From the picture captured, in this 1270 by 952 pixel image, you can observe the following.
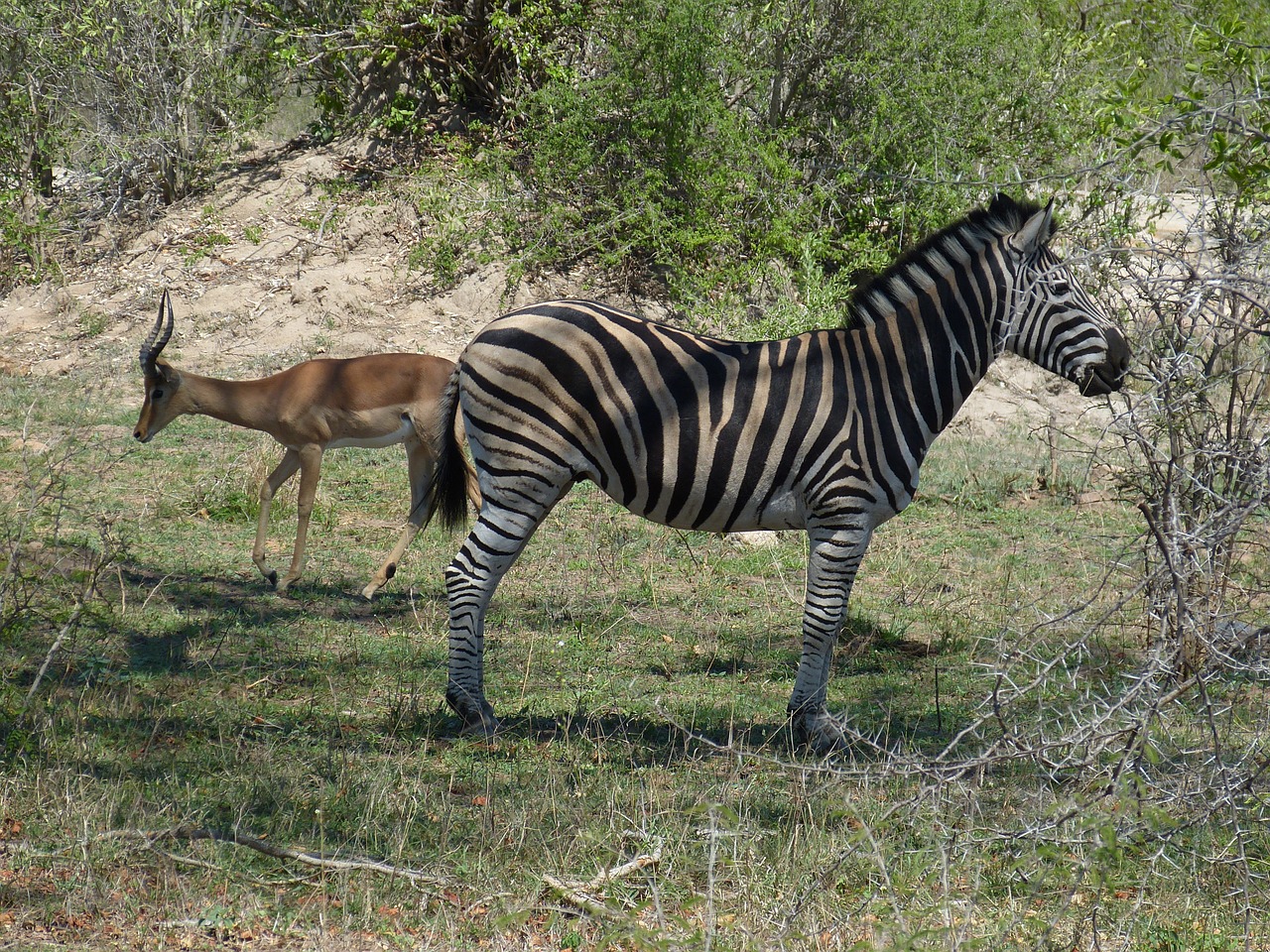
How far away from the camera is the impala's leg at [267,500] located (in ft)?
27.1

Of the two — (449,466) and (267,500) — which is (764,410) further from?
(267,500)

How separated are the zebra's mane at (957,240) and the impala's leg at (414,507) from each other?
2.69 metres

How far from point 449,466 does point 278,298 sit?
8806 mm

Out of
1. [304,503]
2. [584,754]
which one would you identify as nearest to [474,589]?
[584,754]

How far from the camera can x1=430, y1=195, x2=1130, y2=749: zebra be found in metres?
5.70

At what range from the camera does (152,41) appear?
15523 millimetres

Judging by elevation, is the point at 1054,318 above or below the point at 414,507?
above

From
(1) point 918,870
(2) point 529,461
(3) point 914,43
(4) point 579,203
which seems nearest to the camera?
(1) point 918,870

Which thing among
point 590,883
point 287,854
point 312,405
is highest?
point 312,405

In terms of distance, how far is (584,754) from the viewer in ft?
17.8

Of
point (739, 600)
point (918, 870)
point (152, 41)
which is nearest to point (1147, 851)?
point (918, 870)

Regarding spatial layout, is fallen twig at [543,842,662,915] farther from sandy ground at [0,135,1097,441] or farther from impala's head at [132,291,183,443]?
sandy ground at [0,135,1097,441]

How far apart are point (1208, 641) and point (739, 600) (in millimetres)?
4674

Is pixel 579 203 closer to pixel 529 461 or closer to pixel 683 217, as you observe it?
pixel 683 217
